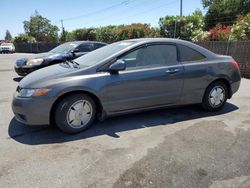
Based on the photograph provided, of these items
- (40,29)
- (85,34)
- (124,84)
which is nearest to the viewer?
(124,84)

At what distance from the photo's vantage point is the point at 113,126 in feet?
15.0

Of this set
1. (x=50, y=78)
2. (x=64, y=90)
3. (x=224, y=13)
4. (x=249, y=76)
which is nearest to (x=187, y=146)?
(x=64, y=90)

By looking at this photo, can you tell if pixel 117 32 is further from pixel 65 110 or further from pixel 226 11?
pixel 226 11

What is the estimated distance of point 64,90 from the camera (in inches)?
156

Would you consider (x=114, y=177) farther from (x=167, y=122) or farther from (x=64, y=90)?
(x=167, y=122)

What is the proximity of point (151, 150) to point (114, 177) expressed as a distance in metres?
0.86

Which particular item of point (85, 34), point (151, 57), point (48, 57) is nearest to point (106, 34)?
point (85, 34)

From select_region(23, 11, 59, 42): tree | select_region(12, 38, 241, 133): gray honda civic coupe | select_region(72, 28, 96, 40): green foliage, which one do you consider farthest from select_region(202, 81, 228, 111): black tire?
select_region(23, 11, 59, 42): tree

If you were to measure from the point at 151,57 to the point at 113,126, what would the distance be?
1386mm

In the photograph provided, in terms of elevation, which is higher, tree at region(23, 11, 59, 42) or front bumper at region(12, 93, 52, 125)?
tree at region(23, 11, 59, 42)

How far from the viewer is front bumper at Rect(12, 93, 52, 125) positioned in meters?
3.91

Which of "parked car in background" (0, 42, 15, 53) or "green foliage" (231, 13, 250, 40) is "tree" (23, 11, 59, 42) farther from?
"green foliage" (231, 13, 250, 40)

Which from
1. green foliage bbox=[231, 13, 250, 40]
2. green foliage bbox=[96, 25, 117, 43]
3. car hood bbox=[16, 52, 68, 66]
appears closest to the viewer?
car hood bbox=[16, 52, 68, 66]

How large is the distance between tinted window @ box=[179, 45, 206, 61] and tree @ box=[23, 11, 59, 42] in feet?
165
